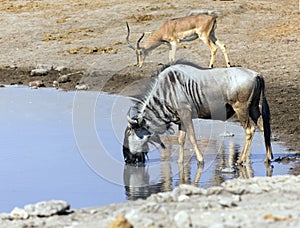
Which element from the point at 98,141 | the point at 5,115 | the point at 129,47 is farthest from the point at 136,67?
the point at 98,141

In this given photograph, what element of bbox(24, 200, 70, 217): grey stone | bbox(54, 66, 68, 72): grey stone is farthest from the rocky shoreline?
bbox(54, 66, 68, 72): grey stone

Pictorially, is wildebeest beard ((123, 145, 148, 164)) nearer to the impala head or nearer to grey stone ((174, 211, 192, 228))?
grey stone ((174, 211, 192, 228))

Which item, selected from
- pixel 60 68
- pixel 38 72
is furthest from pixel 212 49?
pixel 38 72

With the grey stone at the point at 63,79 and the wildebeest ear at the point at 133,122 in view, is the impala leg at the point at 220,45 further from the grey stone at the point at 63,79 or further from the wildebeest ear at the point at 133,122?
the wildebeest ear at the point at 133,122

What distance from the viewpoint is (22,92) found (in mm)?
16047

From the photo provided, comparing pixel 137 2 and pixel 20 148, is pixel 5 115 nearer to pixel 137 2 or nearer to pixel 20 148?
pixel 20 148

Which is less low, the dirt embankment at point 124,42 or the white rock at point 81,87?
the dirt embankment at point 124,42

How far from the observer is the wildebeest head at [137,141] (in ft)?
32.3

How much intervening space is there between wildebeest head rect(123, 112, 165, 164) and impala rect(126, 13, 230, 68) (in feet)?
26.5

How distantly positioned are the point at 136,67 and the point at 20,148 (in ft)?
24.6

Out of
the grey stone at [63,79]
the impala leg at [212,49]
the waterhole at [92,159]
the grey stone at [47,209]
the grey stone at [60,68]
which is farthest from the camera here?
the grey stone at [60,68]

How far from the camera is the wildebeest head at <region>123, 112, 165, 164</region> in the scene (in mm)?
9844

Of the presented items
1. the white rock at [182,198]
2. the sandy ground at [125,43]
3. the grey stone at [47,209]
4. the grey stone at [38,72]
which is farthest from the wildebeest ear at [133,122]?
the grey stone at [38,72]

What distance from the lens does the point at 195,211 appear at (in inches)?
238
